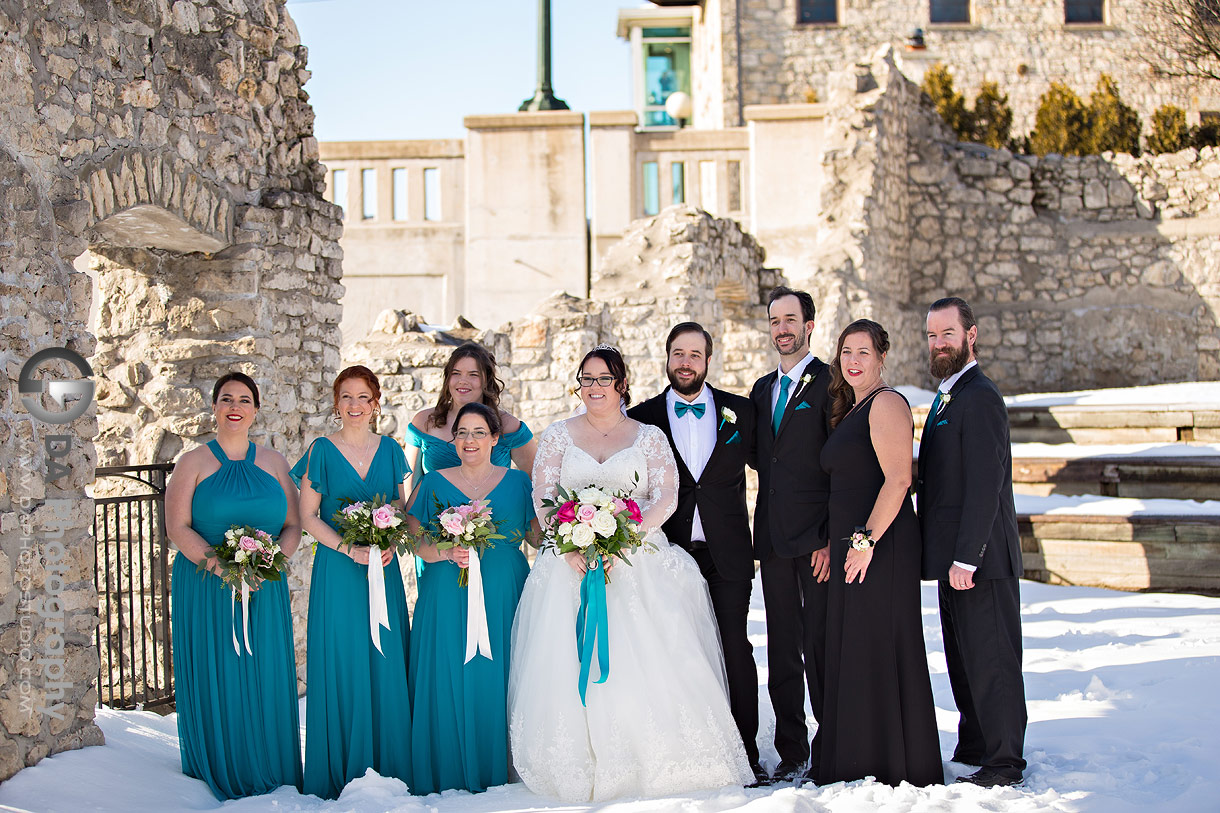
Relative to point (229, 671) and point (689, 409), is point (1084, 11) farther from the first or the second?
point (229, 671)

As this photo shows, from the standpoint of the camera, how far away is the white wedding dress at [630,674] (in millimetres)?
3785

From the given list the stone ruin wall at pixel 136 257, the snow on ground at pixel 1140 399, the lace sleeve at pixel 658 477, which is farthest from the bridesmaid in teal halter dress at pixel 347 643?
the snow on ground at pixel 1140 399

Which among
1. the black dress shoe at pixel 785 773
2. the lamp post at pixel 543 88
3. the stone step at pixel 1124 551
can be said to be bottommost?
the black dress shoe at pixel 785 773

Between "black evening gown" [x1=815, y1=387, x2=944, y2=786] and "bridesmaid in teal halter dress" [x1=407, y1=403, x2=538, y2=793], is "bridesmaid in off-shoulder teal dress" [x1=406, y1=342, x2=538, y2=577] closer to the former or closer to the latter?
"bridesmaid in teal halter dress" [x1=407, y1=403, x2=538, y2=793]

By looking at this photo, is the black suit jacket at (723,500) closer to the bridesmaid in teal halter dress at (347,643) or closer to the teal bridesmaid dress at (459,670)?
the teal bridesmaid dress at (459,670)

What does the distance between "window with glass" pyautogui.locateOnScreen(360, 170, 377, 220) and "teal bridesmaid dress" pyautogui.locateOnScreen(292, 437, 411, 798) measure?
42.2ft

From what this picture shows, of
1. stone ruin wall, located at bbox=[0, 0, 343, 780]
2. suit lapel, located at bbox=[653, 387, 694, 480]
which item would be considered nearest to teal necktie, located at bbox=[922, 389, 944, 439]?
suit lapel, located at bbox=[653, 387, 694, 480]

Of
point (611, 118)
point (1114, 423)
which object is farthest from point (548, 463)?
point (611, 118)

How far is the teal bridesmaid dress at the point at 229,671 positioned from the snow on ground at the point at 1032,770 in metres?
0.13

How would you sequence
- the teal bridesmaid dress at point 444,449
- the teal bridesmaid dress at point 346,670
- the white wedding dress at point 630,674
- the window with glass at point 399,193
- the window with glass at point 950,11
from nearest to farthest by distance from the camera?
1. the white wedding dress at point 630,674
2. the teal bridesmaid dress at point 346,670
3. the teal bridesmaid dress at point 444,449
4. the window with glass at point 399,193
5. the window with glass at point 950,11

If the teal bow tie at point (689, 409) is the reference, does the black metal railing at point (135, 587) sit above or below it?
below

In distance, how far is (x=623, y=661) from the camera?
3.87m

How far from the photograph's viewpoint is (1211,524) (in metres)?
6.72

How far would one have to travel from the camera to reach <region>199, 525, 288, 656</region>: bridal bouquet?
3.98m
